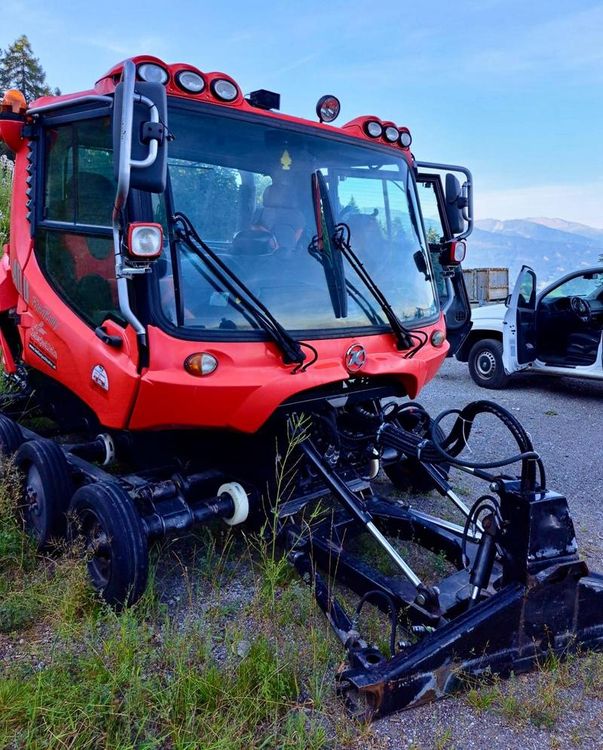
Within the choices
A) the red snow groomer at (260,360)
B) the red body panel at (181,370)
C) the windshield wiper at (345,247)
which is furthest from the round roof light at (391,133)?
the windshield wiper at (345,247)

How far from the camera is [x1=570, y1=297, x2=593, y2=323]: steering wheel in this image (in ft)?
28.1

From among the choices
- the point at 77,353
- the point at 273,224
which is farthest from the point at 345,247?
the point at 77,353

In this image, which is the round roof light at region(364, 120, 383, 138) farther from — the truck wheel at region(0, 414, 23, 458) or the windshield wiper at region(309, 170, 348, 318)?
the truck wheel at region(0, 414, 23, 458)

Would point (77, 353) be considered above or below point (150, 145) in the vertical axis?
below

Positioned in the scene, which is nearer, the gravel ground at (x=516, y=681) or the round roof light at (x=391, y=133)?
the gravel ground at (x=516, y=681)

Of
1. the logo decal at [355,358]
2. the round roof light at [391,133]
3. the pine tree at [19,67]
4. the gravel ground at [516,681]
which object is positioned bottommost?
the gravel ground at [516,681]

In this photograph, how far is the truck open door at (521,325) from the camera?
28.3 feet

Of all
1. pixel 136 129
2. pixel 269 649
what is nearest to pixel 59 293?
pixel 136 129

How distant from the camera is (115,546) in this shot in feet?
10.4

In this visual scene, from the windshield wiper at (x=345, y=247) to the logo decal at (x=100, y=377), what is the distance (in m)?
1.37

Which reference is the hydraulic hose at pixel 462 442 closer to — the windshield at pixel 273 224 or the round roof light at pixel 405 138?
the windshield at pixel 273 224

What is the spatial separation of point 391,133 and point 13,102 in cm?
233

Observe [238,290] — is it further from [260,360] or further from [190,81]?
[190,81]

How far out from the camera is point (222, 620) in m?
3.33
